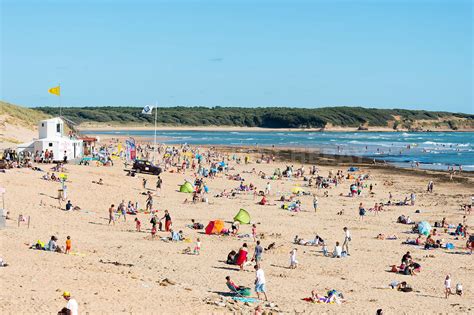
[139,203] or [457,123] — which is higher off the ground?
[457,123]

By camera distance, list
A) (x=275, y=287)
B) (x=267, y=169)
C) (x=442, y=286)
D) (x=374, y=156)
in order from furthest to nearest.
Result: (x=374, y=156) → (x=267, y=169) → (x=442, y=286) → (x=275, y=287)

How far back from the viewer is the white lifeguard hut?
3813cm

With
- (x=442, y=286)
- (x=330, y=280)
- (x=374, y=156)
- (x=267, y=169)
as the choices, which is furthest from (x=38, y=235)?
(x=374, y=156)

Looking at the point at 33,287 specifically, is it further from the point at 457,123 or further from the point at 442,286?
the point at 457,123

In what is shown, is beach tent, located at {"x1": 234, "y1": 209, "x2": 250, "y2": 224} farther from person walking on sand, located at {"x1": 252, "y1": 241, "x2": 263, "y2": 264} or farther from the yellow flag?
the yellow flag

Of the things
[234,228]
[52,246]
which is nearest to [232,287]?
[52,246]

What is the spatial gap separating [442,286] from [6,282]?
1175 centimetres

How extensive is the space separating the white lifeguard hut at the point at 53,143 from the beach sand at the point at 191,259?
4.50 m

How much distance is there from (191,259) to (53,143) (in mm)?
21686

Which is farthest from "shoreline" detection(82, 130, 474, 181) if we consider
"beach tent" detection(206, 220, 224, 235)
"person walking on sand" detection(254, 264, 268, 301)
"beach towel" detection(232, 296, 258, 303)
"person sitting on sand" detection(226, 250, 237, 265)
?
"beach towel" detection(232, 296, 258, 303)

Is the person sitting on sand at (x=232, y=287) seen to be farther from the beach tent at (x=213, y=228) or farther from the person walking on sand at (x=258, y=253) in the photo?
the beach tent at (x=213, y=228)

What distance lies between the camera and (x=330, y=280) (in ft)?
58.9

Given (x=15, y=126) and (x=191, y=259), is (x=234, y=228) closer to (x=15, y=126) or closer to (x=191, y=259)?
(x=191, y=259)

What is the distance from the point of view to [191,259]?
19.3 meters
